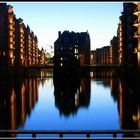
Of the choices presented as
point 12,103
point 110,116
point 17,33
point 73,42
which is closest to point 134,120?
point 110,116

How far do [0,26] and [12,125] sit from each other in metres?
79.5

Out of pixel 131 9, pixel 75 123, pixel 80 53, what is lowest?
pixel 75 123

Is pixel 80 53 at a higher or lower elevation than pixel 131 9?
lower

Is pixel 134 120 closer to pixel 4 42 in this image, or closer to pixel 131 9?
pixel 131 9

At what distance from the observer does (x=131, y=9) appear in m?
117

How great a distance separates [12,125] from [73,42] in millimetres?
139915

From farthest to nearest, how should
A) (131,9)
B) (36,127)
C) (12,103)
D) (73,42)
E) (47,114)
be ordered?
(73,42)
(131,9)
(12,103)
(47,114)
(36,127)

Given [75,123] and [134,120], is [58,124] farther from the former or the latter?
[134,120]

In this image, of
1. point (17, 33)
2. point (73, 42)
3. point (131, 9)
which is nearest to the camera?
point (131, 9)

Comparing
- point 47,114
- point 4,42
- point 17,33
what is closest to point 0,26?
point 4,42

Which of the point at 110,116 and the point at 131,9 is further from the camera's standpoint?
the point at 131,9

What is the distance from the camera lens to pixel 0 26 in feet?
396

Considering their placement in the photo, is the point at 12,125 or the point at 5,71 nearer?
the point at 12,125

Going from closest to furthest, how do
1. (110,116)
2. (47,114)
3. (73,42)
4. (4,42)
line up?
1. (110,116)
2. (47,114)
3. (4,42)
4. (73,42)
